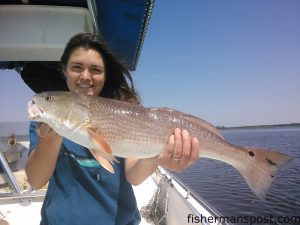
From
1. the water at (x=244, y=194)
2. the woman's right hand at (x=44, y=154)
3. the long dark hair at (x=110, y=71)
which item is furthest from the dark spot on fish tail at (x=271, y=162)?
the water at (x=244, y=194)

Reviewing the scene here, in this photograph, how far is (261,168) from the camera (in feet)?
9.13

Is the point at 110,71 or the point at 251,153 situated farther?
the point at 110,71

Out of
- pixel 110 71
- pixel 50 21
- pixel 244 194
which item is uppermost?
pixel 50 21

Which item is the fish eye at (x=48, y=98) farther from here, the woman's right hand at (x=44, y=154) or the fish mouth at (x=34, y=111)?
the woman's right hand at (x=44, y=154)

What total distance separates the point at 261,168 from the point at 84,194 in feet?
5.38

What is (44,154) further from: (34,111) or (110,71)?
(110,71)

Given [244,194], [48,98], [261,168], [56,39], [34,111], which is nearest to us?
[34,111]

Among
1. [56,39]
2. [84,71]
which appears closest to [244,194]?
[56,39]

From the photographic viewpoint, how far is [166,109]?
2.80 m

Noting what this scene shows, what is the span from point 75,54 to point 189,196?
130 inches

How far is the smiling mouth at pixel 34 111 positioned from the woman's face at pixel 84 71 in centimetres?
45

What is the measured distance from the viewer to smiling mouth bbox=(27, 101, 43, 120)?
2.47 meters

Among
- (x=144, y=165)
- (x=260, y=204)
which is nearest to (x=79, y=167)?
(x=144, y=165)

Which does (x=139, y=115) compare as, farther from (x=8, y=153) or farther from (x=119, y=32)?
(x=8, y=153)
